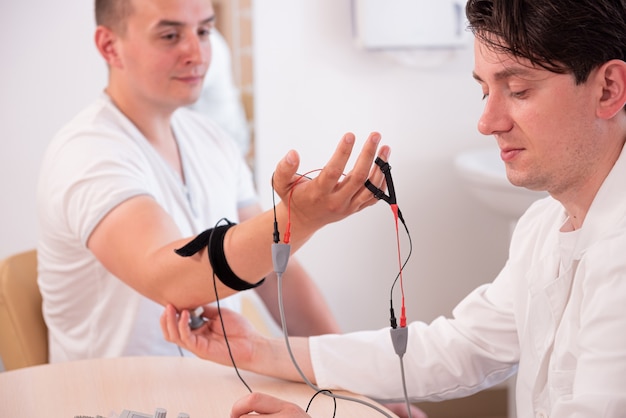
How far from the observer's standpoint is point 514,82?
116 cm

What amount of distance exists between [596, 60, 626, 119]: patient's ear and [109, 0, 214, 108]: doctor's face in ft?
3.20

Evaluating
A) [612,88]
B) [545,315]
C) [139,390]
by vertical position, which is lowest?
[139,390]

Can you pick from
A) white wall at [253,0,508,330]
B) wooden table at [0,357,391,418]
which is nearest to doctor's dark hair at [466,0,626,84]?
wooden table at [0,357,391,418]

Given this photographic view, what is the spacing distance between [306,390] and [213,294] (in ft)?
0.76

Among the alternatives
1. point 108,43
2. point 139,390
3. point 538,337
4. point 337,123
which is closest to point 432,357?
point 538,337

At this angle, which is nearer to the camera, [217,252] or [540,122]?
[540,122]

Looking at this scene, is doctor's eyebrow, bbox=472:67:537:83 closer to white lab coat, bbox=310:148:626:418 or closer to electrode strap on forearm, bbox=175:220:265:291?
white lab coat, bbox=310:148:626:418

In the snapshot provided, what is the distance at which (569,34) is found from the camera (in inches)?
44.0

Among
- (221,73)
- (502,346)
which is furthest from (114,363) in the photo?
(221,73)

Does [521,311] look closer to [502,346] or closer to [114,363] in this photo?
[502,346]

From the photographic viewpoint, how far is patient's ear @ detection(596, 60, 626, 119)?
1.12 metres

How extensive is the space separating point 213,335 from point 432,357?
1.16 ft

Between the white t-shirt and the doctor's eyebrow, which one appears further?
the white t-shirt

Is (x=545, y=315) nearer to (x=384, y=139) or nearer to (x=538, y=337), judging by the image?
(x=538, y=337)
